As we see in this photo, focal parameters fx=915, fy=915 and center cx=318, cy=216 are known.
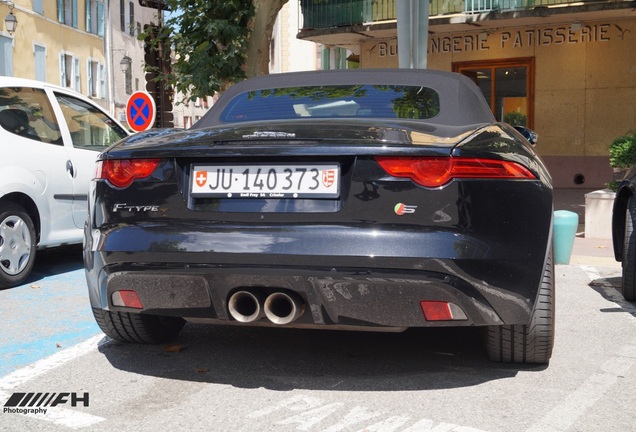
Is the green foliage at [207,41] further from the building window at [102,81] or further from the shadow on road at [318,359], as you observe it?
the building window at [102,81]

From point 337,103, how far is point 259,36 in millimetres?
12161

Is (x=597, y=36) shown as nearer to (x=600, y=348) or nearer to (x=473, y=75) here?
(x=473, y=75)

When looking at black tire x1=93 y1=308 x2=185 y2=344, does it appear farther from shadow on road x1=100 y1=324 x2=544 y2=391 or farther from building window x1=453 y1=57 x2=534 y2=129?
building window x1=453 y1=57 x2=534 y2=129

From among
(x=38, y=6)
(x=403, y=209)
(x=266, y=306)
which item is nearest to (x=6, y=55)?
(x=38, y=6)

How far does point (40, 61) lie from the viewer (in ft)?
118

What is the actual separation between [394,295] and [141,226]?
1.14 metres

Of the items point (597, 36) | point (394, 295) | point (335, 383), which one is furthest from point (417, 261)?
point (597, 36)

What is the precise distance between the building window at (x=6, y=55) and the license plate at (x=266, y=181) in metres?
31.0

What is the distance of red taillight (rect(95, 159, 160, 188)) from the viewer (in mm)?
3967

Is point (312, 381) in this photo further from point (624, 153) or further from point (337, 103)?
point (624, 153)

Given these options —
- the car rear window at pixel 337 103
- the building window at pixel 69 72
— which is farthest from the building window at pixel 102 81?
the car rear window at pixel 337 103

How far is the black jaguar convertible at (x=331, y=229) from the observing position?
3613 millimetres

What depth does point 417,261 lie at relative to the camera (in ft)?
11.7

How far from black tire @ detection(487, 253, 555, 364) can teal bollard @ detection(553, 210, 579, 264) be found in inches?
171
